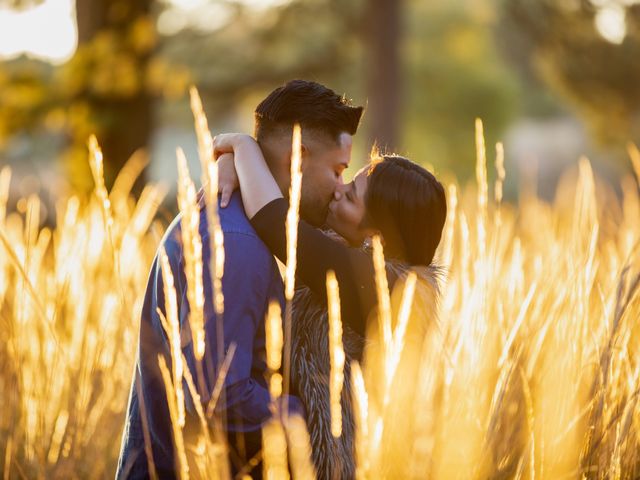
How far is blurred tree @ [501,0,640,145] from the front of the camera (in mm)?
12195

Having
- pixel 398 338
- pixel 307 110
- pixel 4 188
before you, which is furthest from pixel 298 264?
pixel 4 188

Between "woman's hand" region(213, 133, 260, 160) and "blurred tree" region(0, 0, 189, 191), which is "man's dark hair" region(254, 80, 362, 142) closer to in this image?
"woman's hand" region(213, 133, 260, 160)

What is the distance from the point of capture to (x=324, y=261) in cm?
196

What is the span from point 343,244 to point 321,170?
0.20 metres

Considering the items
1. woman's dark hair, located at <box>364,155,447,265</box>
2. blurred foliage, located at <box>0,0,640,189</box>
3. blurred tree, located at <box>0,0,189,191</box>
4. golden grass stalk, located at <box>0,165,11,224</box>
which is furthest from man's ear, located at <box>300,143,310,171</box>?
blurred tree, located at <box>0,0,189,191</box>

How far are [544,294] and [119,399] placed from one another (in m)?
1.42

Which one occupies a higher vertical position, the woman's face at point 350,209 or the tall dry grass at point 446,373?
the woman's face at point 350,209

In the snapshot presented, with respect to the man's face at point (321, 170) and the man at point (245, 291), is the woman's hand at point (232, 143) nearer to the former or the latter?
A: the man at point (245, 291)

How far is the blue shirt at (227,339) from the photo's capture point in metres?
1.74

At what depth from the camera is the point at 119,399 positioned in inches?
108

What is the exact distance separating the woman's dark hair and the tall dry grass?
15 centimetres

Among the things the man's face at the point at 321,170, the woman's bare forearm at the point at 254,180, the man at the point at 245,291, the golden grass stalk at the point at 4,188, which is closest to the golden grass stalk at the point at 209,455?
the man at the point at 245,291

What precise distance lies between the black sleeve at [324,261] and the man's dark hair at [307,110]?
24 centimetres

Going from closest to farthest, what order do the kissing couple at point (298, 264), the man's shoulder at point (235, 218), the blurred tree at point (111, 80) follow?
the kissing couple at point (298, 264), the man's shoulder at point (235, 218), the blurred tree at point (111, 80)
